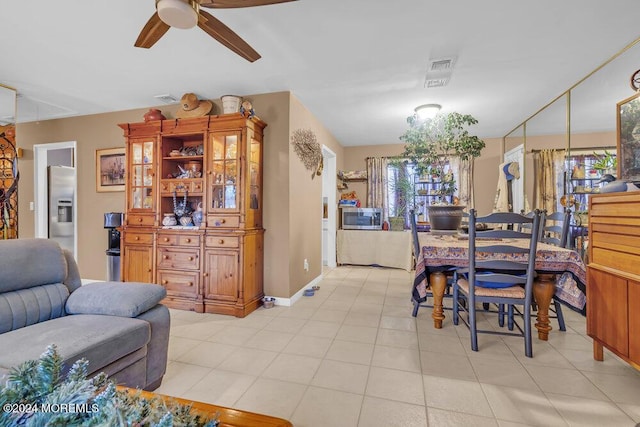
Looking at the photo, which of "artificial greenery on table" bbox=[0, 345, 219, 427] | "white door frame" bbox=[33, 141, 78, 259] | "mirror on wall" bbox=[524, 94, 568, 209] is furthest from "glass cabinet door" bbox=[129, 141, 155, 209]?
"mirror on wall" bbox=[524, 94, 568, 209]

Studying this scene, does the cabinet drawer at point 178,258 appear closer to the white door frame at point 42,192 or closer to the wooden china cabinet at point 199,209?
the wooden china cabinet at point 199,209

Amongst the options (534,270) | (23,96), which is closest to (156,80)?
(23,96)

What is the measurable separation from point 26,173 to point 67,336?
4.38 m

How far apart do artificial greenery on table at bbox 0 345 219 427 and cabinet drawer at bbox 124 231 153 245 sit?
286 cm

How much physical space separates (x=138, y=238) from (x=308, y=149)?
7.62ft

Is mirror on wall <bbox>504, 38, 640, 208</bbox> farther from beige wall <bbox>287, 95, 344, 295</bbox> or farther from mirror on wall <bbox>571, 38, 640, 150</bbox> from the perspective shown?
beige wall <bbox>287, 95, 344, 295</bbox>

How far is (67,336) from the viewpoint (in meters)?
1.39

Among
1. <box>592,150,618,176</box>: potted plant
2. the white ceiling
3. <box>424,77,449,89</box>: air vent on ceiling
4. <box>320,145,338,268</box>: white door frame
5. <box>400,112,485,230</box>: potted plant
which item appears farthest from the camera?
<box>320,145,338,268</box>: white door frame

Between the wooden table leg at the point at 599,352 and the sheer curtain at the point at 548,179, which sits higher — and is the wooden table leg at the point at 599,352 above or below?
below

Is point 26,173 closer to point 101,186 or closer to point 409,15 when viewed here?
point 101,186

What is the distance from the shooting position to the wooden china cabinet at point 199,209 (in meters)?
3.10

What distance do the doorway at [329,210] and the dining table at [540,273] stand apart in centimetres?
295

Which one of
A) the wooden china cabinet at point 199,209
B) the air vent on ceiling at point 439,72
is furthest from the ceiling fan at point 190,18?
the air vent on ceiling at point 439,72

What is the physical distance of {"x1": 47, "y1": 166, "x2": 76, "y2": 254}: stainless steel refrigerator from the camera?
170 inches
